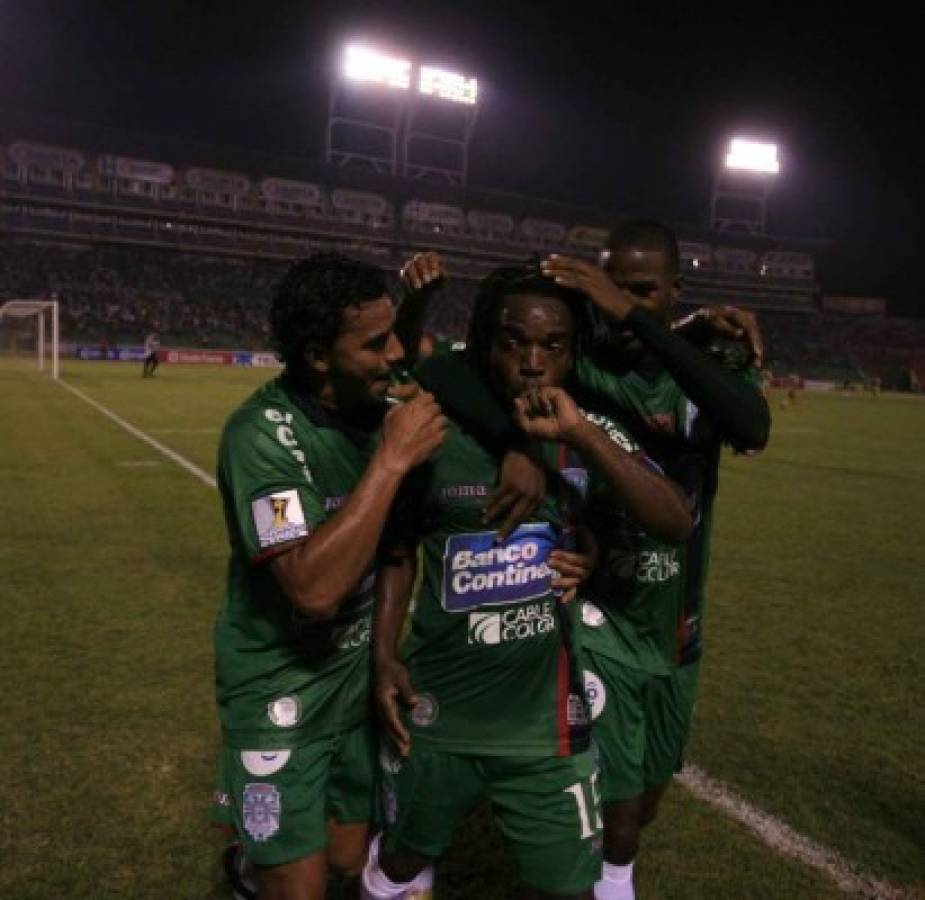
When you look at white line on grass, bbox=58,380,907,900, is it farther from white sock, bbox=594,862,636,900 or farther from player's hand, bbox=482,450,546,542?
player's hand, bbox=482,450,546,542

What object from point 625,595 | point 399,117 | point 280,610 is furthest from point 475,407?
point 399,117

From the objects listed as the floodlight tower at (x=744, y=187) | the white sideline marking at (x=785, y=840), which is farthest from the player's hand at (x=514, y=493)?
the floodlight tower at (x=744, y=187)

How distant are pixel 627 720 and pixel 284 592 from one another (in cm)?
124

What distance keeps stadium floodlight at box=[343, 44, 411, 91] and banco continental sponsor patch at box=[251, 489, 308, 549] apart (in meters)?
65.6

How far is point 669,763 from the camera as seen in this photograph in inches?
121

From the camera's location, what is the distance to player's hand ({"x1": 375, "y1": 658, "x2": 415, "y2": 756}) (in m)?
2.44

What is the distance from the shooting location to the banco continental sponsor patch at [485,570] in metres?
2.43

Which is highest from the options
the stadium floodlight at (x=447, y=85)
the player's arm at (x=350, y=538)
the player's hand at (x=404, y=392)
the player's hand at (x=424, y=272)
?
the stadium floodlight at (x=447, y=85)

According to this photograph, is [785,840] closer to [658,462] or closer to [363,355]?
[658,462]

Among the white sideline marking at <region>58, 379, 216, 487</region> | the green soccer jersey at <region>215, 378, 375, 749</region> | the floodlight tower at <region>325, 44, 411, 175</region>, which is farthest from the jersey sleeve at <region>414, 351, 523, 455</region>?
the floodlight tower at <region>325, 44, 411, 175</region>

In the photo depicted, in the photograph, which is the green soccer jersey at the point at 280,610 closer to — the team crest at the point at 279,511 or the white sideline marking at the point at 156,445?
the team crest at the point at 279,511

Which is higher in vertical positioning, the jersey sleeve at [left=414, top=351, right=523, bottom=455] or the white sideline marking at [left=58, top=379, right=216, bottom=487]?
the jersey sleeve at [left=414, top=351, right=523, bottom=455]

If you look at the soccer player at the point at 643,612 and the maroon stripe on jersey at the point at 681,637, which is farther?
the maroon stripe on jersey at the point at 681,637

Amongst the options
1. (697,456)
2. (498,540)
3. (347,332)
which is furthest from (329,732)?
(697,456)
